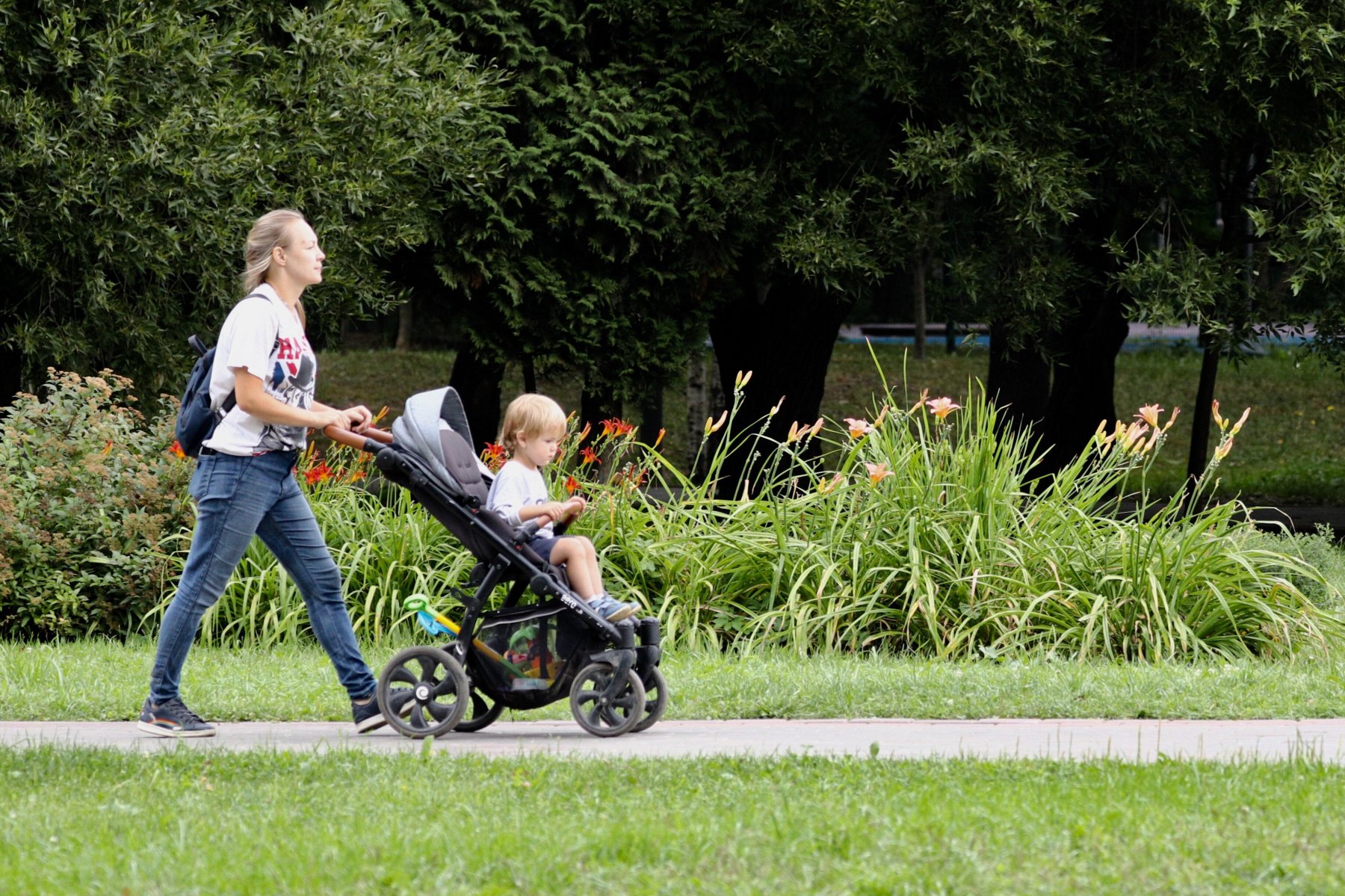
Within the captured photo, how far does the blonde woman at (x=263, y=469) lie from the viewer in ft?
18.8

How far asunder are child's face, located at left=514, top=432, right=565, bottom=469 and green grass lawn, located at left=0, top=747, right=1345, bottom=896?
4.06 ft

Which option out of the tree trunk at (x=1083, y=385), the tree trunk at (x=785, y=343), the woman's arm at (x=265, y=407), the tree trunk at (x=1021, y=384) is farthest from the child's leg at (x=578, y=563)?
the tree trunk at (x=1083, y=385)

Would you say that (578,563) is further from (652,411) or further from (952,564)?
(652,411)

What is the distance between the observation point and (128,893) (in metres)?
3.89

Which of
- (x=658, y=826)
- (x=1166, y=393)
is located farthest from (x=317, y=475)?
(x=1166, y=393)

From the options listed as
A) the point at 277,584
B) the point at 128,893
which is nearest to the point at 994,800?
the point at 128,893

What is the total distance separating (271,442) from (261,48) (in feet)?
26.8

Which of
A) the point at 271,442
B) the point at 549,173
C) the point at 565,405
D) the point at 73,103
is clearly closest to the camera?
the point at 271,442

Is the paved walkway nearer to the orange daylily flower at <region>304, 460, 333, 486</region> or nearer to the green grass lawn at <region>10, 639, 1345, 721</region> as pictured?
the green grass lawn at <region>10, 639, 1345, 721</region>

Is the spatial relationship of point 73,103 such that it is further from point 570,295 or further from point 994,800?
point 994,800

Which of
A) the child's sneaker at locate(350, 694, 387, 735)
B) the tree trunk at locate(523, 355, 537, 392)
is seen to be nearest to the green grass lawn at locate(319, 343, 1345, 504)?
the tree trunk at locate(523, 355, 537, 392)

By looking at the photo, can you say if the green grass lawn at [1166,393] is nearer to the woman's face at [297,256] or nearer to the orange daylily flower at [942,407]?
the orange daylily flower at [942,407]

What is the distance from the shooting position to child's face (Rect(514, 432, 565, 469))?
6.12 meters

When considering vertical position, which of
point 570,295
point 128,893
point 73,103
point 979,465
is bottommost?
point 128,893
